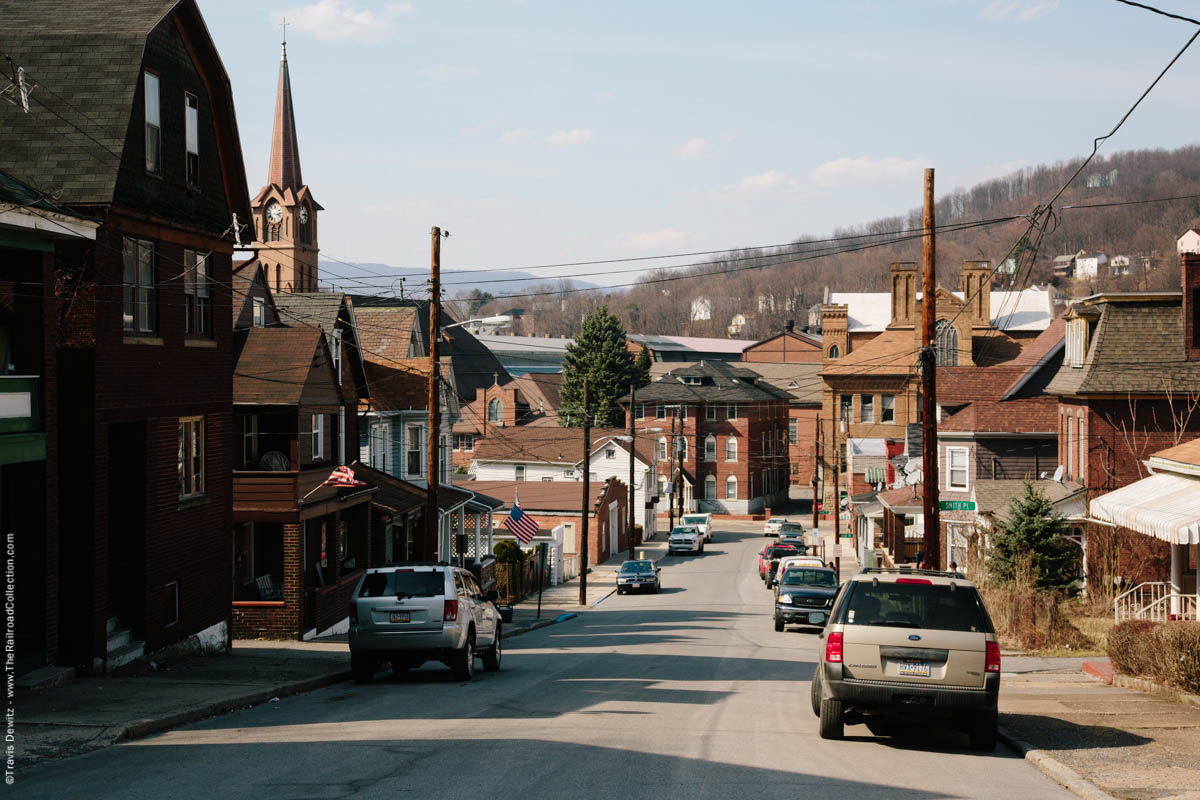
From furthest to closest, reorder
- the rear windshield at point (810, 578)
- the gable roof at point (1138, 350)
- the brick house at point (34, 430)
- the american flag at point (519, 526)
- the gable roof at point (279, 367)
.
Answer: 1. the american flag at point (519, 526)
2. the rear windshield at point (810, 578)
3. the gable roof at point (1138, 350)
4. the gable roof at point (279, 367)
5. the brick house at point (34, 430)

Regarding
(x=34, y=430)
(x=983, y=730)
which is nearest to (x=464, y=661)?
(x=34, y=430)

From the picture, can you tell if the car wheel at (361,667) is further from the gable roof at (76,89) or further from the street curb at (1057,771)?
the street curb at (1057,771)

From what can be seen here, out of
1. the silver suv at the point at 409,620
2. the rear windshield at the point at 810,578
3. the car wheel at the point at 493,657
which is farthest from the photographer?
the rear windshield at the point at 810,578

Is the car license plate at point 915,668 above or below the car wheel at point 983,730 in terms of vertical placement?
above

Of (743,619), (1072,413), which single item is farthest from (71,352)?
(1072,413)

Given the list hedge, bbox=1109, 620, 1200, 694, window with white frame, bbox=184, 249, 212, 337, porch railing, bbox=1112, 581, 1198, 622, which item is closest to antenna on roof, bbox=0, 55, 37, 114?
window with white frame, bbox=184, 249, 212, 337

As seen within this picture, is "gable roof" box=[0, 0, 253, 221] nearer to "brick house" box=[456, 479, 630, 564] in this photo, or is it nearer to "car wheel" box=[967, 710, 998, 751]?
"car wheel" box=[967, 710, 998, 751]

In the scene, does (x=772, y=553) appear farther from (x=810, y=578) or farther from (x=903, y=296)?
(x=903, y=296)

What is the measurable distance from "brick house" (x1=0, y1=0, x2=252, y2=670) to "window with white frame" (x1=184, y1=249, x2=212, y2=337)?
4cm

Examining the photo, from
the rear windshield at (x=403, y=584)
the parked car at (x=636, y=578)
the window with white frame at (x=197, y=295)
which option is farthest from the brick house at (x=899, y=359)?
the rear windshield at (x=403, y=584)

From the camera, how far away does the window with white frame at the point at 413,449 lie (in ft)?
139

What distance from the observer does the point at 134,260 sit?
1920 centimetres

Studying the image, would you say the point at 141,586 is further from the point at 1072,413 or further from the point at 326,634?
the point at 1072,413

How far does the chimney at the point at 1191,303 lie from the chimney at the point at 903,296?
50.5 meters
